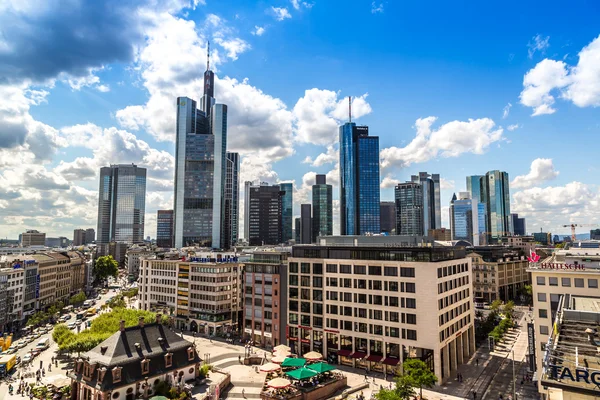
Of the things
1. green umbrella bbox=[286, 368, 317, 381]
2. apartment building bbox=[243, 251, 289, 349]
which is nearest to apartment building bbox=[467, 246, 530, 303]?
apartment building bbox=[243, 251, 289, 349]

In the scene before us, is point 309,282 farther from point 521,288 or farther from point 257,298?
point 521,288

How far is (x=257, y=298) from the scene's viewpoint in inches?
4104

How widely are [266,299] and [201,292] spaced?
30.4m

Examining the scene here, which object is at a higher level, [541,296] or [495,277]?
[541,296]

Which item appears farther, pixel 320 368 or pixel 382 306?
pixel 382 306

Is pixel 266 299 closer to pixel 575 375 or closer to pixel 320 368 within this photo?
pixel 320 368

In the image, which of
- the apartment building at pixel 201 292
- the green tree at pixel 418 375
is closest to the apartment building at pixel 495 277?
the apartment building at pixel 201 292

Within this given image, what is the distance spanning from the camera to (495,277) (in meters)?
158

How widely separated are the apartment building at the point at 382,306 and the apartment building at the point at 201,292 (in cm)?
3265

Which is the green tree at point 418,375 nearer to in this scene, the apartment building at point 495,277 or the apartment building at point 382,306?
the apartment building at point 382,306

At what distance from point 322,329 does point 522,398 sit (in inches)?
1581

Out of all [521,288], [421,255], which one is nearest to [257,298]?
[421,255]

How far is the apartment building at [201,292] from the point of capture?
119m

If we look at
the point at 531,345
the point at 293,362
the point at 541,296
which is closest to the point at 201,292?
the point at 293,362
